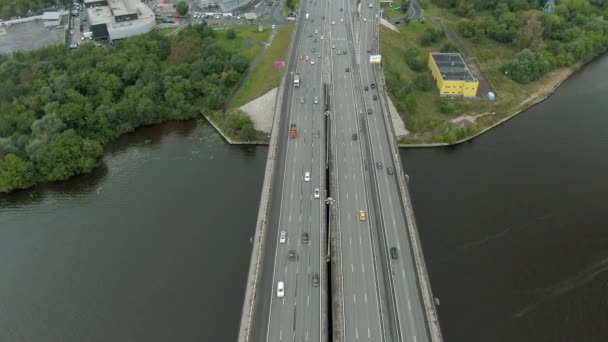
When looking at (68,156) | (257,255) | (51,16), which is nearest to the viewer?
(257,255)

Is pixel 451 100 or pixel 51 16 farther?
pixel 51 16

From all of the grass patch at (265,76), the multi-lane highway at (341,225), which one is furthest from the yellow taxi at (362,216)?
the grass patch at (265,76)

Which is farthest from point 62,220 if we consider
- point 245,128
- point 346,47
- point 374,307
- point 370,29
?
point 370,29

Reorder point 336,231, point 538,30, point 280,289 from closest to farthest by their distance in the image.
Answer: point 280,289, point 336,231, point 538,30

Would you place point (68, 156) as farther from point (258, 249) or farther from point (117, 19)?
point (117, 19)

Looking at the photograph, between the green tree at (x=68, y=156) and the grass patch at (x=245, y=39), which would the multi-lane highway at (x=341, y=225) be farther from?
the green tree at (x=68, y=156)

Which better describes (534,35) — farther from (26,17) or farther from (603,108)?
(26,17)

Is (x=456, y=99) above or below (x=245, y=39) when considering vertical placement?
below

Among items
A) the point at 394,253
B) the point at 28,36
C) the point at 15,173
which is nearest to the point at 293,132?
the point at 394,253
